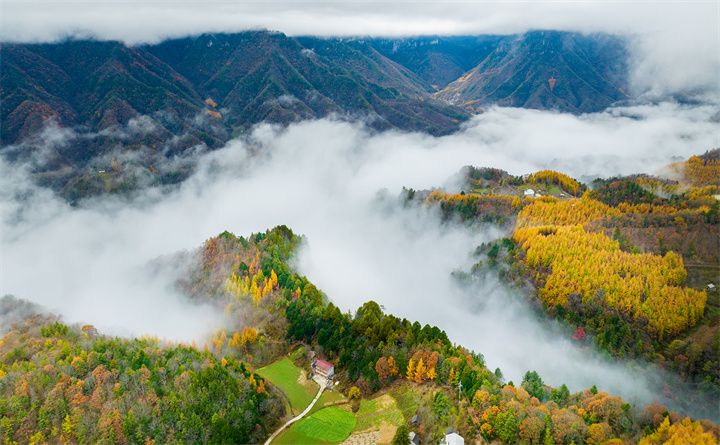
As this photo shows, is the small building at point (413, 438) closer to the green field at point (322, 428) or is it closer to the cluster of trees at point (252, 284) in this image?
the green field at point (322, 428)

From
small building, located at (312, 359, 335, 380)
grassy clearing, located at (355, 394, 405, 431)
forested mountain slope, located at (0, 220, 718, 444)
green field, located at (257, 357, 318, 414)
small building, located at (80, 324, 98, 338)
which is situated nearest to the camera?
forested mountain slope, located at (0, 220, 718, 444)

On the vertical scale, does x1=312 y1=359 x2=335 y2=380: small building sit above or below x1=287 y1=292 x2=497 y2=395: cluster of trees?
below

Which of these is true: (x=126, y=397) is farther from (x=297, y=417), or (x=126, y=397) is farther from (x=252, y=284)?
(x=252, y=284)

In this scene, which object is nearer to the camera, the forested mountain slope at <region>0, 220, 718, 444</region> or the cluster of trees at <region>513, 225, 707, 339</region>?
the forested mountain slope at <region>0, 220, 718, 444</region>

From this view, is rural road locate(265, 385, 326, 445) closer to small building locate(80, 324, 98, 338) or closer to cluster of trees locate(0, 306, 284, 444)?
cluster of trees locate(0, 306, 284, 444)

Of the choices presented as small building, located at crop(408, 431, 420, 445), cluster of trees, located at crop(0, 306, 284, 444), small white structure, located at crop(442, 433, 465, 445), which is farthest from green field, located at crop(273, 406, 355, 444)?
small white structure, located at crop(442, 433, 465, 445)

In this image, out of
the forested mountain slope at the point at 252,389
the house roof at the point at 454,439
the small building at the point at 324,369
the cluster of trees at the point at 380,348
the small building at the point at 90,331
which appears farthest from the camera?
the small building at the point at 90,331

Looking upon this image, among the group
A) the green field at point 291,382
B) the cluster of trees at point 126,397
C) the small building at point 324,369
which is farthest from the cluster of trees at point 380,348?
the cluster of trees at point 126,397
